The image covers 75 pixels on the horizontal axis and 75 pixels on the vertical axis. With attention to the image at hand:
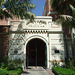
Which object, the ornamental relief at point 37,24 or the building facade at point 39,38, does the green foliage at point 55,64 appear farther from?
the ornamental relief at point 37,24

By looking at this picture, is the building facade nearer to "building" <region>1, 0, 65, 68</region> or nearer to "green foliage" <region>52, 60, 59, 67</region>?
"building" <region>1, 0, 65, 68</region>

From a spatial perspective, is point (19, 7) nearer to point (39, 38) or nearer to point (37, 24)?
point (37, 24)

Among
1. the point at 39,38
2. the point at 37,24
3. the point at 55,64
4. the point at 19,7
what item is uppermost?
the point at 19,7

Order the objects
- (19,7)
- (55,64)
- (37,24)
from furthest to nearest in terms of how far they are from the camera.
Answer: (37,24), (55,64), (19,7)

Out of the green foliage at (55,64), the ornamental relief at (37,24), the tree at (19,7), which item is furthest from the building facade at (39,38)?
the tree at (19,7)

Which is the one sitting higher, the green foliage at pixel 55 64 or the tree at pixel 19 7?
the tree at pixel 19 7

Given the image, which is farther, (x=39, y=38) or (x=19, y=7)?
(x=39, y=38)

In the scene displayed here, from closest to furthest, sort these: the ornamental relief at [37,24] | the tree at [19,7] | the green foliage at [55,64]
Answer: the tree at [19,7]
the green foliage at [55,64]
the ornamental relief at [37,24]

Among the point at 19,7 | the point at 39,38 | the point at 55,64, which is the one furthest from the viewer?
Result: the point at 39,38

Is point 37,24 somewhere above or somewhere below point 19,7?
below

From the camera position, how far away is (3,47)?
13211mm

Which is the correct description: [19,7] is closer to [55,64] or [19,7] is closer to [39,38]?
[39,38]

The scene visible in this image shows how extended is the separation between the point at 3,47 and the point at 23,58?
3319mm

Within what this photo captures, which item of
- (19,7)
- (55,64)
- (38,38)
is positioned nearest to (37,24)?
(38,38)
